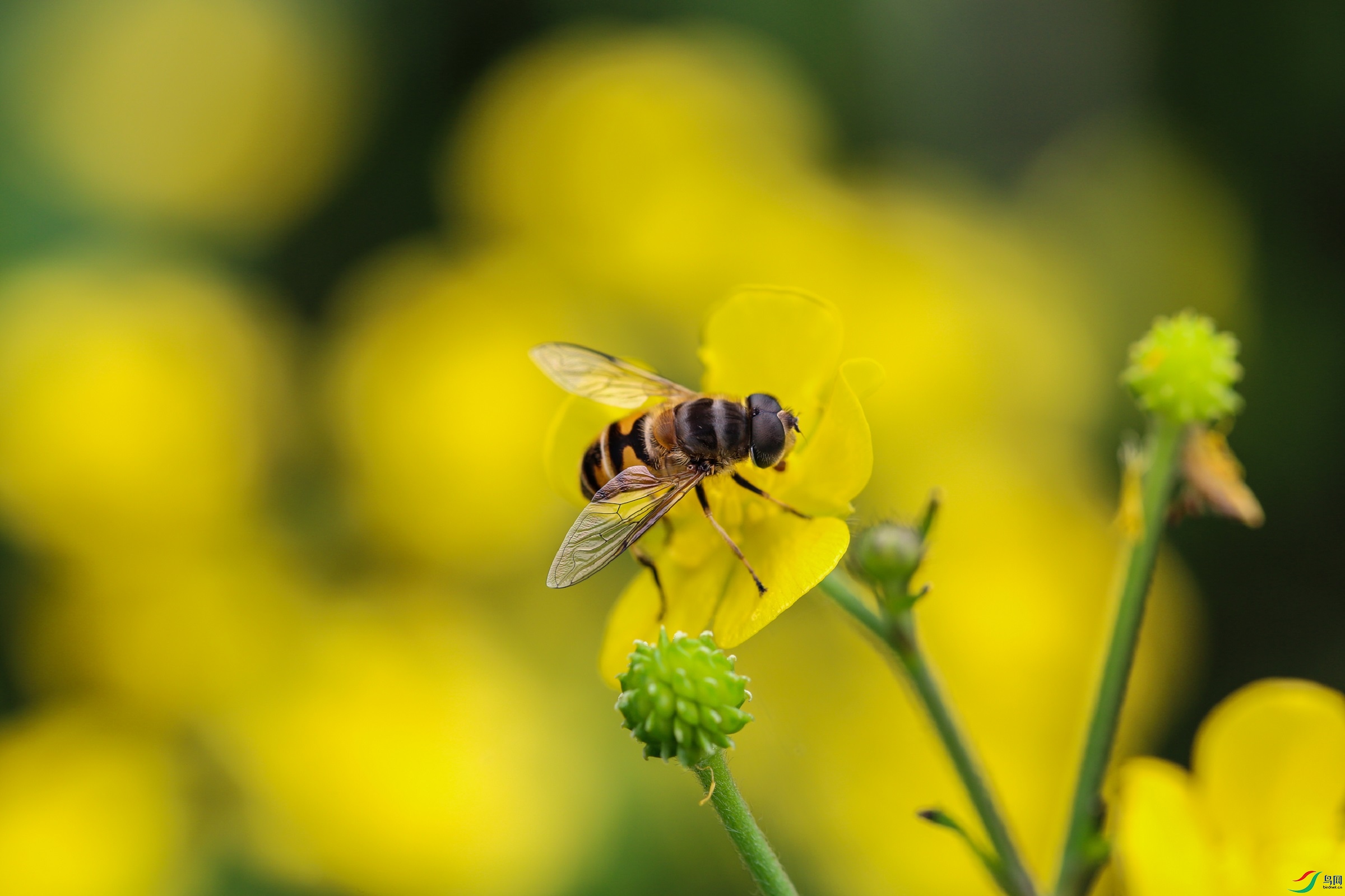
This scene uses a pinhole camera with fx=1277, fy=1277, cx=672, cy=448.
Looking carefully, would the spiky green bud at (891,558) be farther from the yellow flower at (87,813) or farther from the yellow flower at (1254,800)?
the yellow flower at (87,813)

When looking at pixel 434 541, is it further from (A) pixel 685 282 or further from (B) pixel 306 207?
(B) pixel 306 207

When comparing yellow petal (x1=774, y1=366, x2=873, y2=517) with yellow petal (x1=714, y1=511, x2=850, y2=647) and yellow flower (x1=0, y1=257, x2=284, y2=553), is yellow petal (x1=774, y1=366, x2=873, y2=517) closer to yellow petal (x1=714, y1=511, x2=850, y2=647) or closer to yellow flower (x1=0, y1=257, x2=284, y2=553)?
yellow petal (x1=714, y1=511, x2=850, y2=647)

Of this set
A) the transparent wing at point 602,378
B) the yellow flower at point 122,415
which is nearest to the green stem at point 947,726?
the transparent wing at point 602,378

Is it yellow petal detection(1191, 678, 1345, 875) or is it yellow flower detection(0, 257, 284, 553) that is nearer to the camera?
yellow petal detection(1191, 678, 1345, 875)

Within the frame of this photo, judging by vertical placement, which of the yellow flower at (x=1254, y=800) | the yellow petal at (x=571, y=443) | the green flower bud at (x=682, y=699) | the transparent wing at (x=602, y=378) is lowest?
the yellow flower at (x=1254, y=800)

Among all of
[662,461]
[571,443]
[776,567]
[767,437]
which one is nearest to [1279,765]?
[776,567]

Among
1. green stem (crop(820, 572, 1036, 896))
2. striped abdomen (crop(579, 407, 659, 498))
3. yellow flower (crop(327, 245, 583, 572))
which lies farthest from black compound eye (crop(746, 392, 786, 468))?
yellow flower (crop(327, 245, 583, 572))

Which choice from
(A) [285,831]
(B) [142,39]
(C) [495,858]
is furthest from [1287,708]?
(B) [142,39]
